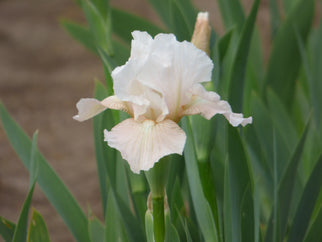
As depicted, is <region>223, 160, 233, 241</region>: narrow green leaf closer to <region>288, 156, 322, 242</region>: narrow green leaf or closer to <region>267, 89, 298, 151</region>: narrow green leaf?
<region>288, 156, 322, 242</region>: narrow green leaf

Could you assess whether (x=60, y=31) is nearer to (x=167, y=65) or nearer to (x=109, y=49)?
(x=109, y=49)

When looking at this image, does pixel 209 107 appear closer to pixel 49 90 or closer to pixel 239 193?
pixel 239 193

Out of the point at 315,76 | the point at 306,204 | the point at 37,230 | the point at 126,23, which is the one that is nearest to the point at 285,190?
the point at 306,204

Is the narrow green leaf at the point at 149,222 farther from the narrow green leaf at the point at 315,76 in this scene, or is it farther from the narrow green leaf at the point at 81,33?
the narrow green leaf at the point at 81,33

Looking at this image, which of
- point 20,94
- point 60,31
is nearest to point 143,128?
point 20,94

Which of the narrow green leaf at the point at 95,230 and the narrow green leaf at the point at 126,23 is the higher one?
the narrow green leaf at the point at 126,23

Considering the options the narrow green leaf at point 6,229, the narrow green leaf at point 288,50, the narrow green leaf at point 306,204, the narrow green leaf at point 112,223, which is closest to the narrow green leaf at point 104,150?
the narrow green leaf at point 112,223
